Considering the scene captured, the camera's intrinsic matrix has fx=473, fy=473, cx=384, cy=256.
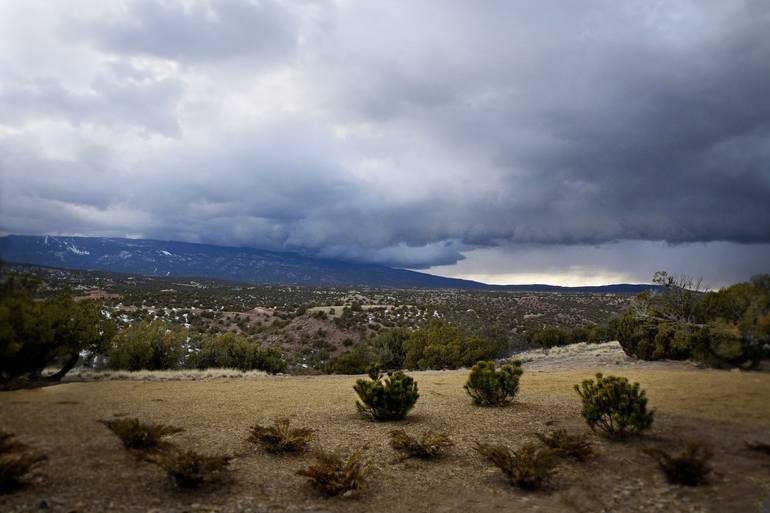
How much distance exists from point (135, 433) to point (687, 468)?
8529 millimetres

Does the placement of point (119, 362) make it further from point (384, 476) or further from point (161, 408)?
point (384, 476)

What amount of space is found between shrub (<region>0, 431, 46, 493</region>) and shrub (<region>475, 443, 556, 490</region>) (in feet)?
21.5

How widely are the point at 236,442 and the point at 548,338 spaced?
119 feet

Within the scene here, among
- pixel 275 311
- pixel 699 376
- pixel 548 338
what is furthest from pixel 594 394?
pixel 275 311

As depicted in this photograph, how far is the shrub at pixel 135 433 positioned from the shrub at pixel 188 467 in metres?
0.94

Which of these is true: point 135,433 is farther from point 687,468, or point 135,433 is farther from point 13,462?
point 687,468

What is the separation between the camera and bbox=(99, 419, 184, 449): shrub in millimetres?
7570

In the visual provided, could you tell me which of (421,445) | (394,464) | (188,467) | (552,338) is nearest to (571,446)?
(421,445)

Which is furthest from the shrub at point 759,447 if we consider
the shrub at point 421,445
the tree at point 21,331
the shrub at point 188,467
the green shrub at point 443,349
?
the green shrub at point 443,349

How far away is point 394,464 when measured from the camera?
840cm

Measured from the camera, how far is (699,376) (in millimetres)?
13359

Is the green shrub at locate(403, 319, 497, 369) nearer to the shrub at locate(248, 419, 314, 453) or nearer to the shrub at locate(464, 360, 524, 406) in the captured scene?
the shrub at locate(464, 360, 524, 406)

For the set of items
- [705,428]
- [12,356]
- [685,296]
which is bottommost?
[705,428]

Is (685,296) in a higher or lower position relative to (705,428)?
higher
